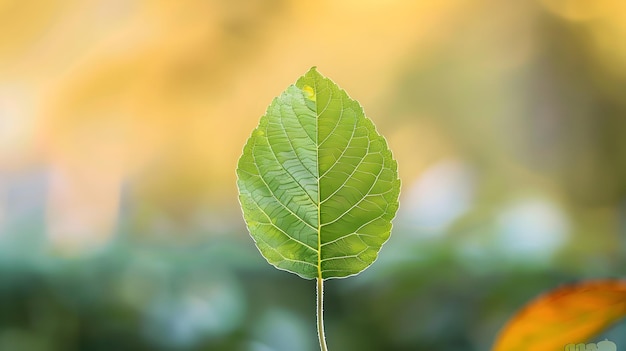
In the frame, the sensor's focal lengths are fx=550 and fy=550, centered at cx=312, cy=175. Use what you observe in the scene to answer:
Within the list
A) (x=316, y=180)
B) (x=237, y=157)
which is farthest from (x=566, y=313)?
(x=316, y=180)

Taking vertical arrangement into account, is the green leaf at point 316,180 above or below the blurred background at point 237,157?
below

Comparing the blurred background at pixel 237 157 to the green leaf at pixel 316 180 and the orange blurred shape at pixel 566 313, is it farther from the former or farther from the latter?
the green leaf at pixel 316 180

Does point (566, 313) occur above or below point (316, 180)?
above

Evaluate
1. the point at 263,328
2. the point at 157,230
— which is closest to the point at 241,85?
the point at 157,230

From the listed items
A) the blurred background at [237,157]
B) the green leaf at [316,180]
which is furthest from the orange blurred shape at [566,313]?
A: the green leaf at [316,180]

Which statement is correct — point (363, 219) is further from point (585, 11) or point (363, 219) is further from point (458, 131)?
point (585, 11)

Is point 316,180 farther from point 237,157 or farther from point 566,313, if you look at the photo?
point 566,313
